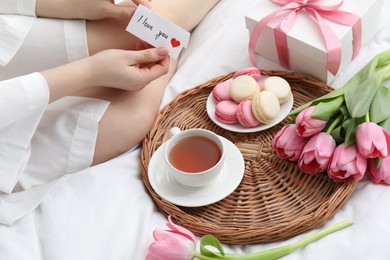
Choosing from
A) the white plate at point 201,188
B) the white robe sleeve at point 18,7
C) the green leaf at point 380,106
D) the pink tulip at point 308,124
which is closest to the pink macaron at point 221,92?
the white plate at point 201,188

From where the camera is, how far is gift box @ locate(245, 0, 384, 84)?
1.21 metres

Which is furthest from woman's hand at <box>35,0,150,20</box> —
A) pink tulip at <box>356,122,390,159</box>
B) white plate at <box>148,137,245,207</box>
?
pink tulip at <box>356,122,390,159</box>

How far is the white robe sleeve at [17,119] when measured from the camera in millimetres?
1026

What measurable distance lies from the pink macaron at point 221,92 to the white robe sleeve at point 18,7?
428mm

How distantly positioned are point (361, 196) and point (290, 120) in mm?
235

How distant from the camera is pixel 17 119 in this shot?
105 cm

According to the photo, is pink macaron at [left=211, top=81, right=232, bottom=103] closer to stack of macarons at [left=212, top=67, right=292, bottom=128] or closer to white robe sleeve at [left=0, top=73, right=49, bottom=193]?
A: stack of macarons at [left=212, top=67, right=292, bottom=128]

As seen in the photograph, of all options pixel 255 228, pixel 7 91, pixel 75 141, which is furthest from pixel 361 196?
pixel 7 91

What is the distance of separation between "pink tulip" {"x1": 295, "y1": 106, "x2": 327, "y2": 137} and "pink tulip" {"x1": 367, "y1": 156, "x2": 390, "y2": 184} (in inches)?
4.6

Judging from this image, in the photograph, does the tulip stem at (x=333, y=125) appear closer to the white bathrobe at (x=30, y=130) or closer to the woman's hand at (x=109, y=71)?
the woman's hand at (x=109, y=71)

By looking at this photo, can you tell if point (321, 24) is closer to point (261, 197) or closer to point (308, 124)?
point (308, 124)

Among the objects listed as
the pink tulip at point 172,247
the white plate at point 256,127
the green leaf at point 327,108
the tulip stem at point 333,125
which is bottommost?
the pink tulip at point 172,247

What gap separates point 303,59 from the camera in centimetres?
127

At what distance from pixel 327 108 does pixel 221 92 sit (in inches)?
10.8
